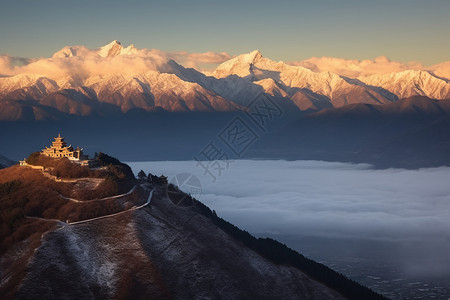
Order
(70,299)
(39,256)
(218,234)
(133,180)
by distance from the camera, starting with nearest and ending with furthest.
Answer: (70,299) → (39,256) → (218,234) → (133,180)

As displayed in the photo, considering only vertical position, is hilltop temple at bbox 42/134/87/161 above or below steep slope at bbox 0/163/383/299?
above

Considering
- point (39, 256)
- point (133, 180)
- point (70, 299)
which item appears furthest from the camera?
point (133, 180)

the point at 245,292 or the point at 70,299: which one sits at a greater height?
the point at 245,292

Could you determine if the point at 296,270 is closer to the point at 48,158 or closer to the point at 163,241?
the point at 163,241

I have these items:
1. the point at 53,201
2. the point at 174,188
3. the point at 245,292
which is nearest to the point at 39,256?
the point at 53,201

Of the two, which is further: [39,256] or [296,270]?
[296,270]

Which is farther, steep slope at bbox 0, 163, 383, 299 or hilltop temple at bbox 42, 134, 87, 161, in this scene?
hilltop temple at bbox 42, 134, 87, 161

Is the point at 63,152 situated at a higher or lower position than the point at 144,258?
higher

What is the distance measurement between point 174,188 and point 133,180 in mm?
14602

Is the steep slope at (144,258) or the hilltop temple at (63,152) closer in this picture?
the steep slope at (144,258)

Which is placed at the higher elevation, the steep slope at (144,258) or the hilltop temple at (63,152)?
the hilltop temple at (63,152)

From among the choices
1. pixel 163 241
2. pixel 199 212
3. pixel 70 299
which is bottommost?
pixel 70 299

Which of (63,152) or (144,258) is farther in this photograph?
(63,152)

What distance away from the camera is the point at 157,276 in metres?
129
